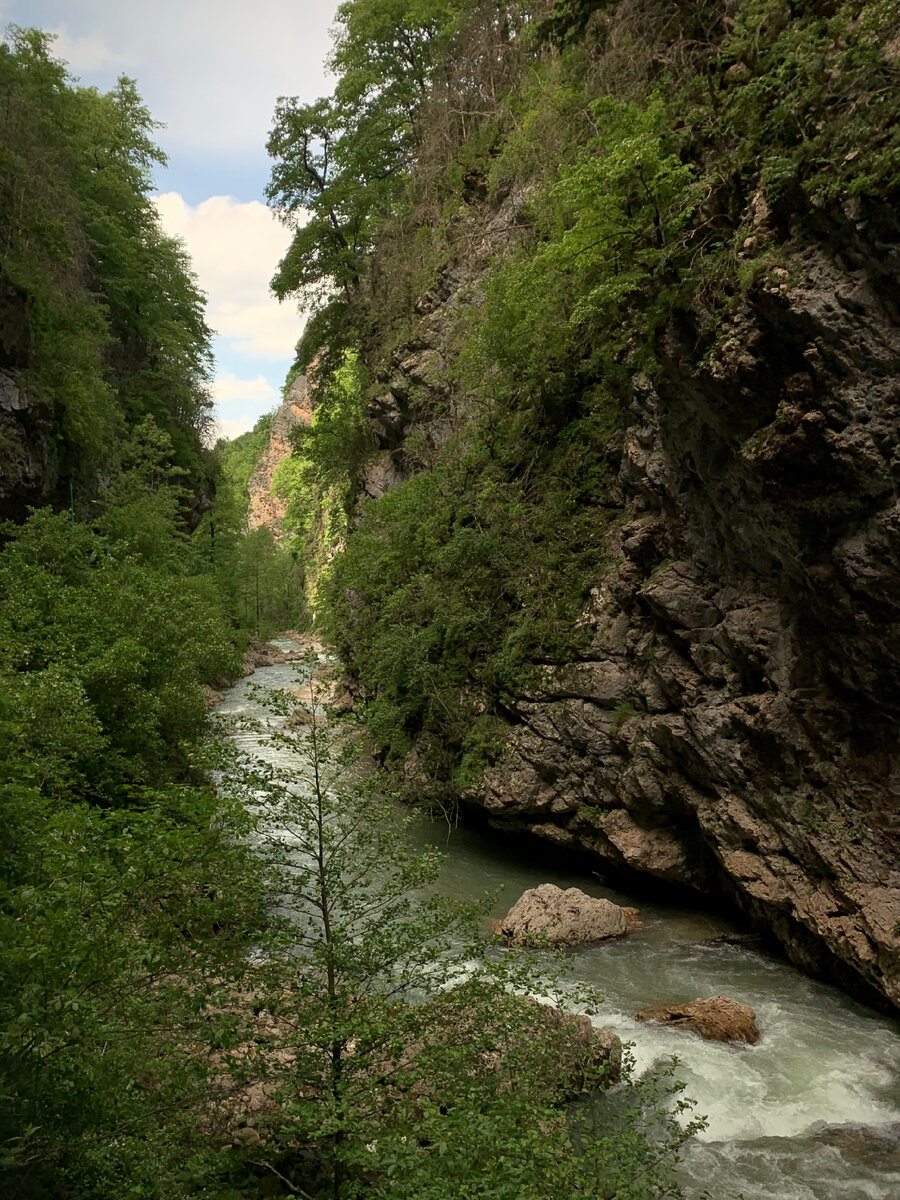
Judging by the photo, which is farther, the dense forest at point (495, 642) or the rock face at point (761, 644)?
the rock face at point (761, 644)

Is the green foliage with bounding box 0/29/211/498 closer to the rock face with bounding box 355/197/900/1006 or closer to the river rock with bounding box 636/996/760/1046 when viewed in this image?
the rock face with bounding box 355/197/900/1006

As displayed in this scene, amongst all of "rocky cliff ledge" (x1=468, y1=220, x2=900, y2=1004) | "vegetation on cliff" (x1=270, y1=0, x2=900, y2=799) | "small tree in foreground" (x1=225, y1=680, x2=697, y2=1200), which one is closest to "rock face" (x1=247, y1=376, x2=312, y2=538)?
"vegetation on cliff" (x1=270, y1=0, x2=900, y2=799)

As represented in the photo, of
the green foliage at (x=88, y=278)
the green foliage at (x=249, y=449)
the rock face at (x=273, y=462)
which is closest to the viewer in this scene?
the green foliage at (x=88, y=278)

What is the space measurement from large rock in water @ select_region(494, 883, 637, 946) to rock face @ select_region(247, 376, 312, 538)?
71.2 meters

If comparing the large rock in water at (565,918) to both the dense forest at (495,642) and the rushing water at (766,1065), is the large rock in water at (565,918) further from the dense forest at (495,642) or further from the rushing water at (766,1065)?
the dense forest at (495,642)

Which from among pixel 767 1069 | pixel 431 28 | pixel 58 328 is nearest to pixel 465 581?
pixel 767 1069

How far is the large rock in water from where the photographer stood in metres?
9.65

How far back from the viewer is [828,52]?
7.49 metres

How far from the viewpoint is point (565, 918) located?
9883mm

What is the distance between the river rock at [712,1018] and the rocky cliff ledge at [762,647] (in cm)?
131

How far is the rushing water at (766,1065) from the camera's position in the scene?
5891mm

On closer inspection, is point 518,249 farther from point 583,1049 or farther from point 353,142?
point 583,1049

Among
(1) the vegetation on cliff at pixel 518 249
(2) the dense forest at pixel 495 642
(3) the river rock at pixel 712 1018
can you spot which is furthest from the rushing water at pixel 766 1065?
(1) the vegetation on cliff at pixel 518 249

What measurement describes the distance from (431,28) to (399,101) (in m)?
2.43
